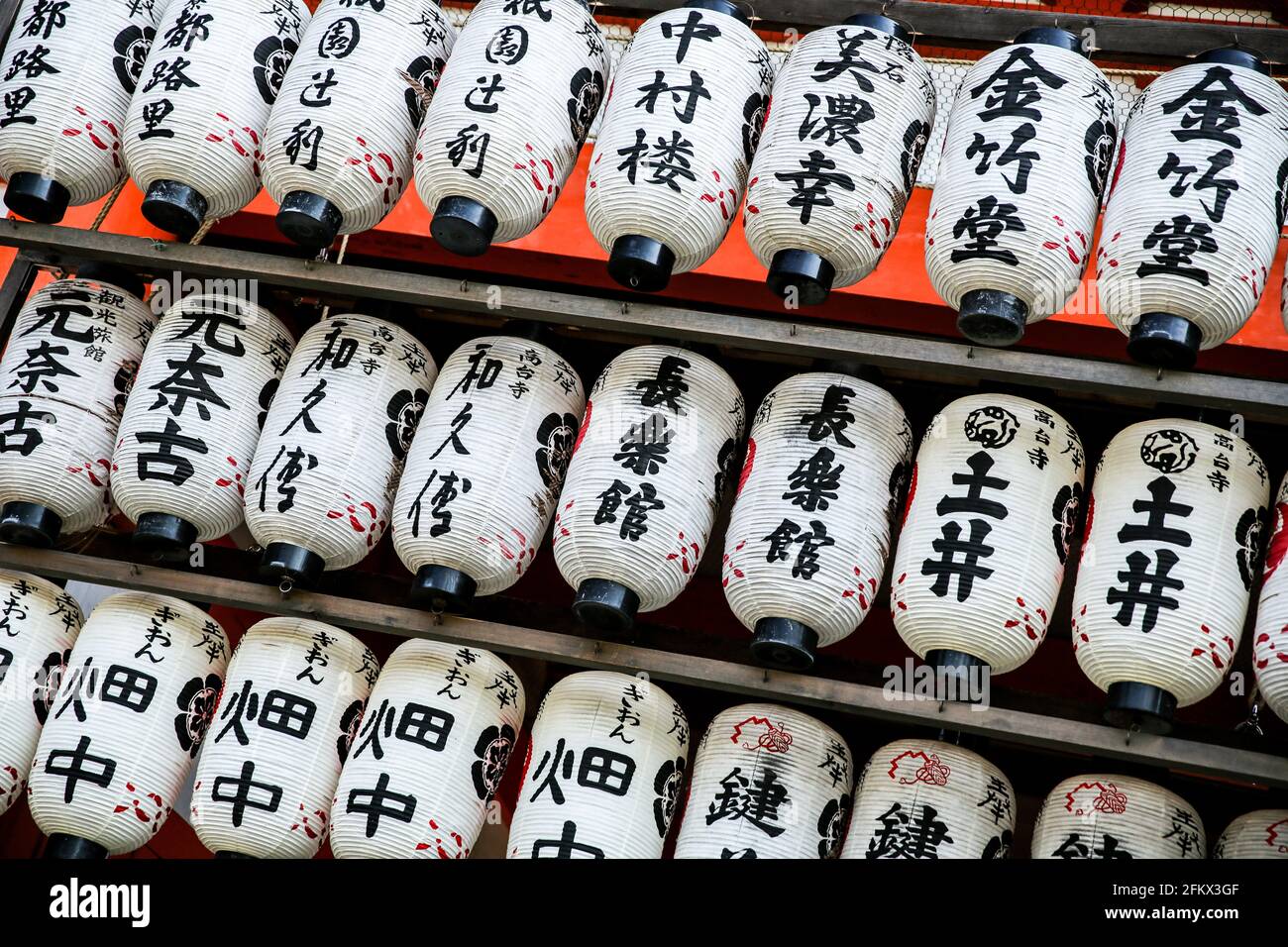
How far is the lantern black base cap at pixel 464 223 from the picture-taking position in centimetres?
325

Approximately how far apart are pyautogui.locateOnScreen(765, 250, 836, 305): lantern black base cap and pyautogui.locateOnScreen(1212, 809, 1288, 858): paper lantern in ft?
4.99

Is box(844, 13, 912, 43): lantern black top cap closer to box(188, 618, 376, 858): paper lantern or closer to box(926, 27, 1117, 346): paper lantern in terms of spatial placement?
box(926, 27, 1117, 346): paper lantern

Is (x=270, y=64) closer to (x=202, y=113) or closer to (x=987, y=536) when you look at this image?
(x=202, y=113)

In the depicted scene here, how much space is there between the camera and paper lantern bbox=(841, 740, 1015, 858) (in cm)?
308

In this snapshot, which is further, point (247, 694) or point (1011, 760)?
point (1011, 760)

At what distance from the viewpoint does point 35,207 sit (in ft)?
11.9

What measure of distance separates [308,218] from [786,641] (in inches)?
60.7

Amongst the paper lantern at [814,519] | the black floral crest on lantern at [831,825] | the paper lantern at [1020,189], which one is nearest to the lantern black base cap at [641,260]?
the paper lantern at [814,519]

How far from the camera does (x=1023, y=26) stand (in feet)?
11.3

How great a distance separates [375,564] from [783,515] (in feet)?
6.40
